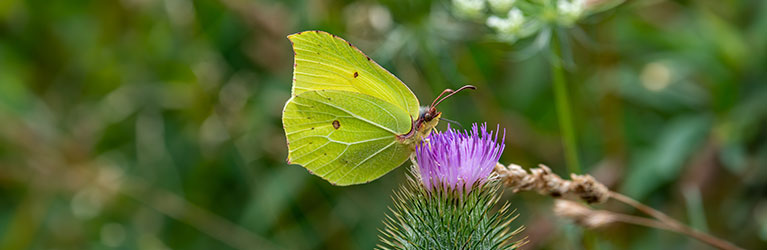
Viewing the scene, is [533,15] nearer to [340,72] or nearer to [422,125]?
[422,125]

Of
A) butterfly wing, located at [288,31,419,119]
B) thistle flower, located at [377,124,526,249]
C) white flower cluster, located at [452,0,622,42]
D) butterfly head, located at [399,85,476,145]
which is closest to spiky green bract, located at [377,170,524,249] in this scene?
thistle flower, located at [377,124,526,249]

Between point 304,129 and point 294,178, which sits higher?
point 294,178

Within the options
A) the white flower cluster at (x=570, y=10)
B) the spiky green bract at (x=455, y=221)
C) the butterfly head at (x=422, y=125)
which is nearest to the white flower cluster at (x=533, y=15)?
the white flower cluster at (x=570, y=10)

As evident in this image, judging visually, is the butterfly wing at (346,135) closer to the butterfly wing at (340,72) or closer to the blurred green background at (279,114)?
the butterfly wing at (340,72)

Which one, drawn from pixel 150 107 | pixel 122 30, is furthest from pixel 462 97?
pixel 122 30

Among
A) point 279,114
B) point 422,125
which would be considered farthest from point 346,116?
point 279,114

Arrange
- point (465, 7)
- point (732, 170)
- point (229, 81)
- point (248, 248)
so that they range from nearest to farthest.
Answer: point (465, 7) < point (732, 170) < point (248, 248) < point (229, 81)

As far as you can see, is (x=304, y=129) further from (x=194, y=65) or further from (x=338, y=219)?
(x=194, y=65)
